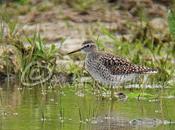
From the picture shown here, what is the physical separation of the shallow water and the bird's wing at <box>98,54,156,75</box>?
534 mm

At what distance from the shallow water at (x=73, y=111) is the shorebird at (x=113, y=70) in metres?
0.37

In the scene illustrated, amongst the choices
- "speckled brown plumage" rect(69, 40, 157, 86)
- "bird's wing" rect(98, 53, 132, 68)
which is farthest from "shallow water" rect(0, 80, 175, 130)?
"bird's wing" rect(98, 53, 132, 68)

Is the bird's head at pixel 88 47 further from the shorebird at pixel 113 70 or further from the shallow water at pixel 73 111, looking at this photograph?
the shallow water at pixel 73 111

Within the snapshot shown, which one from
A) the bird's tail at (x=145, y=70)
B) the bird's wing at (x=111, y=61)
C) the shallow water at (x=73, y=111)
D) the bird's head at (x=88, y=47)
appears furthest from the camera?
the bird's head at (x=88, y=47)

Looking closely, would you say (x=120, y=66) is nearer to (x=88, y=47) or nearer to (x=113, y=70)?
(x=113, y=70)

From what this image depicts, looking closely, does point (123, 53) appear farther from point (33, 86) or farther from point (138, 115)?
point (138, 115)

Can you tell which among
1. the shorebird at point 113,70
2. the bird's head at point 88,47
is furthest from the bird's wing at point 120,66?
the bird's head at point 88,47

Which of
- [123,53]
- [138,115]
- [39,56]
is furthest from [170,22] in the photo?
[138,115]

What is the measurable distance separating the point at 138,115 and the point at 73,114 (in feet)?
2.35

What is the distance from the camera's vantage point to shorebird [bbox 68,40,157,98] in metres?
12.3

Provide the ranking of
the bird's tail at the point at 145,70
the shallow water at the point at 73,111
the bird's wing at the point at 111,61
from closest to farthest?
the shallow water at the point at 73,111 < the bird's tail at the point at 145,70 < the bird's wing at the point at 111,61

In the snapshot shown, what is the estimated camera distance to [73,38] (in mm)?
15578

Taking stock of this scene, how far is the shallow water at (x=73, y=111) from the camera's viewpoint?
988 centimetres

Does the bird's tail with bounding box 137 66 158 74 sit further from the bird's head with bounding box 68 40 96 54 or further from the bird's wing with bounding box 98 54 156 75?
the bird's head with bounding box 68 40 96 54
